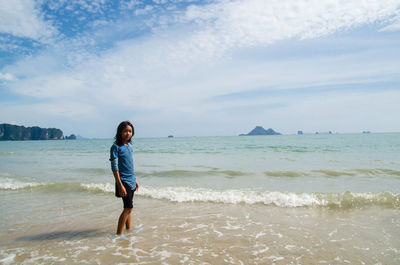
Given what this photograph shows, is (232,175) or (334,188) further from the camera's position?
(232,175)

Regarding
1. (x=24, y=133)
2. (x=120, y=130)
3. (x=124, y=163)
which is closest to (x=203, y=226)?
(x=124, y=163)

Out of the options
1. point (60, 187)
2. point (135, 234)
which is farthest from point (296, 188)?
point (60, 187)

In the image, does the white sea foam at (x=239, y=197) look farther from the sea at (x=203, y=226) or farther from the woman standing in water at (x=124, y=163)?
the woman standing in water at (x=124, y=163)

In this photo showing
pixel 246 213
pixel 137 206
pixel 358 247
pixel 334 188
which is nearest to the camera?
pixel 358 247

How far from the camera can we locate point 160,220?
6215 millimetres

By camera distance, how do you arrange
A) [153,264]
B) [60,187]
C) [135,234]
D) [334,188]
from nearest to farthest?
[153,264]
[135,234]
[334,188]
[60,187]

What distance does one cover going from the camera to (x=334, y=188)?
9.93 meters

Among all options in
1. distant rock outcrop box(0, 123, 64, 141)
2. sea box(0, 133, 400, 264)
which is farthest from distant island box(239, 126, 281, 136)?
sea box(0, 133, 400, 264)

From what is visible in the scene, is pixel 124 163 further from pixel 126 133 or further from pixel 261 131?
pixel 261 131

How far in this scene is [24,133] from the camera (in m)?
156

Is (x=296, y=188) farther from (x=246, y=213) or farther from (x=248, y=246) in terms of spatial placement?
(x=248, y=246)

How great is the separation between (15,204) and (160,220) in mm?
5114

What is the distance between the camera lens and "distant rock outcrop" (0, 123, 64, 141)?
152m

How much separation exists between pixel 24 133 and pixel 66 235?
185 m
